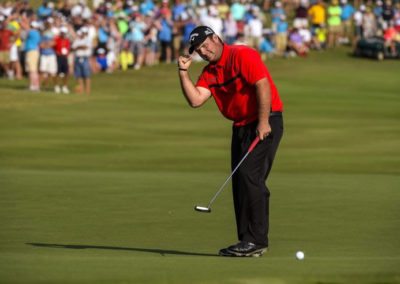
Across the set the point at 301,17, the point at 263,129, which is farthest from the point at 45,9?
the point at 263,129

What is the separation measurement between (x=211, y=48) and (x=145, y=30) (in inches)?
1418

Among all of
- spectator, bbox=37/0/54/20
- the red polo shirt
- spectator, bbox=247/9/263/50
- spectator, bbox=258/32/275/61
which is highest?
the red polo shirt

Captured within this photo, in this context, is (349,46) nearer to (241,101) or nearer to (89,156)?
(89,156)

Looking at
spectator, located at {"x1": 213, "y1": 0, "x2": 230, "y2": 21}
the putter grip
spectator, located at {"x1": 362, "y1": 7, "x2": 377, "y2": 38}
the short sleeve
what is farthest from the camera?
spectator, located at {"x1": 362, "y1": 7, "x2": 377, "y2": 38}

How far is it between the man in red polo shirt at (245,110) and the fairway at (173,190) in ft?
1.01

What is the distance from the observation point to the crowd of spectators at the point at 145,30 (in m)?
39.1

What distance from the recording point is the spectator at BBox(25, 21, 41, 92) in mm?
38112

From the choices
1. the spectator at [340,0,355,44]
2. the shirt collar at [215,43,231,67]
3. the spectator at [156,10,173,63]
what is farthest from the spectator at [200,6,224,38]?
the shirt collar at [215,43,231,67]

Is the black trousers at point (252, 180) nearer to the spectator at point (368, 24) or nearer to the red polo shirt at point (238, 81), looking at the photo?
the red polo shirt at point (238, 81)

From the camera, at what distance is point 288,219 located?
1453cm

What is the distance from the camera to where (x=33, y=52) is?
3834cm

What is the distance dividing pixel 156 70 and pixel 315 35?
1138 centimetres

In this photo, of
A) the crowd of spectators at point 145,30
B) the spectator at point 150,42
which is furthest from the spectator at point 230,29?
the spectator at point 150,42

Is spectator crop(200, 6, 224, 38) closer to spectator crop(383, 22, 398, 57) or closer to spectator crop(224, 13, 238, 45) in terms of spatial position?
spectator crop(224, 13, 238, 45)
